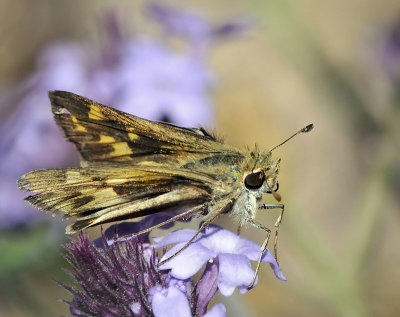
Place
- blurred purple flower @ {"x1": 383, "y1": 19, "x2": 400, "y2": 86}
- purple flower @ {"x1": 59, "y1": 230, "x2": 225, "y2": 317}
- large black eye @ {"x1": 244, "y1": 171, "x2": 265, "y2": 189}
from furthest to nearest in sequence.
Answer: blurred purple flower @ {"x1": 383, "y1": 19, "x2": 400, "y2": 86}, large black eye @ {"x1": 244, "y1": 171, "x2": 265, "y2": 189}, purple flower @ {"x1": 59, "y1": 230, "x2": 225, "y2": 317}

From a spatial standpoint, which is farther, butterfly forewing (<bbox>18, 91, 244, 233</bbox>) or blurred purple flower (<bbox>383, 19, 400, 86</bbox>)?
blurred purple flower (<bbox>383, 19, 400, 86</bbox>)

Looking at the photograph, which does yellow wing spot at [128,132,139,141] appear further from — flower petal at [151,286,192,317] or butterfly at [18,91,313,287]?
flower petal at [151,286,192,317]

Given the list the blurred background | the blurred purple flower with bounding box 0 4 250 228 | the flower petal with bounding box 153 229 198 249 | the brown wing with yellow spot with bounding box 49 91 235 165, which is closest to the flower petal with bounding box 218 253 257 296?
the flower petal with bounding box 153 229 198 249

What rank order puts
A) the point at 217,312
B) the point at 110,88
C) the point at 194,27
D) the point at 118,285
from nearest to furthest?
1. the point at 217,312
2. the point at 118,285
3. the point at 110,88
4. the point at 194,27

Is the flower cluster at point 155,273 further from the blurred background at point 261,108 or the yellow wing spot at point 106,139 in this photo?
the blurred background at point 261,108

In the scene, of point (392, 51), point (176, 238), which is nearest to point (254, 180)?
point (176, 238)

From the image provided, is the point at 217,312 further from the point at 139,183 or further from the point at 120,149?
the point at 120,149

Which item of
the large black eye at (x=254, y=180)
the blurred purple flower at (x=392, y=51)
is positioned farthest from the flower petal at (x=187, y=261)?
the blurred purple flower at (x=392, y=51)

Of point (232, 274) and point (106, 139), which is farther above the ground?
point (106, 139)
